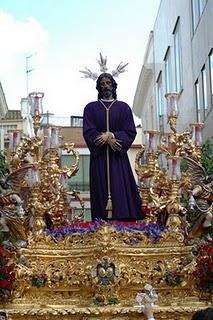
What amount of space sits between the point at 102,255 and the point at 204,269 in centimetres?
166

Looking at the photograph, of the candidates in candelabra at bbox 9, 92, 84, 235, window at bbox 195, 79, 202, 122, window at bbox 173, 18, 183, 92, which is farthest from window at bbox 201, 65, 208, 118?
candelabra at bbox 9, 92, 84, 235

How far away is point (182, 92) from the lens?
3444cm

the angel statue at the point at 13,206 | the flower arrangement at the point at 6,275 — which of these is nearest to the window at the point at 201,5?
the angel statue at the point at 13,206

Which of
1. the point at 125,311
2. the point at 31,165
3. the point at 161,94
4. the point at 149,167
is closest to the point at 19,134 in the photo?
the point at 31,165

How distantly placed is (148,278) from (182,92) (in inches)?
865

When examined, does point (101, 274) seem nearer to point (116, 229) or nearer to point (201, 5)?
point (116, 229)

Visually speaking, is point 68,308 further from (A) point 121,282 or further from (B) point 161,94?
(B) point 161,94

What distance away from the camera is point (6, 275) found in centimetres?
1251

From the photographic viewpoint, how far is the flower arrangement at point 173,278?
42.8 feet

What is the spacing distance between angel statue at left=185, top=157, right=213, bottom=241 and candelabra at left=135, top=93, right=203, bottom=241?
0.71 ft

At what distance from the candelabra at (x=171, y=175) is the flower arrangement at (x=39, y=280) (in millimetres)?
2273

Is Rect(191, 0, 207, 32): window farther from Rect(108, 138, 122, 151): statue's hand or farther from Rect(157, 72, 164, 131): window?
Rect(108, 138, 122, 151): statue's hand

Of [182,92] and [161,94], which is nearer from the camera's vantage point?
[182,92]

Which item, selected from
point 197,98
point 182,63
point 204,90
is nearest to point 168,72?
point 182,63
